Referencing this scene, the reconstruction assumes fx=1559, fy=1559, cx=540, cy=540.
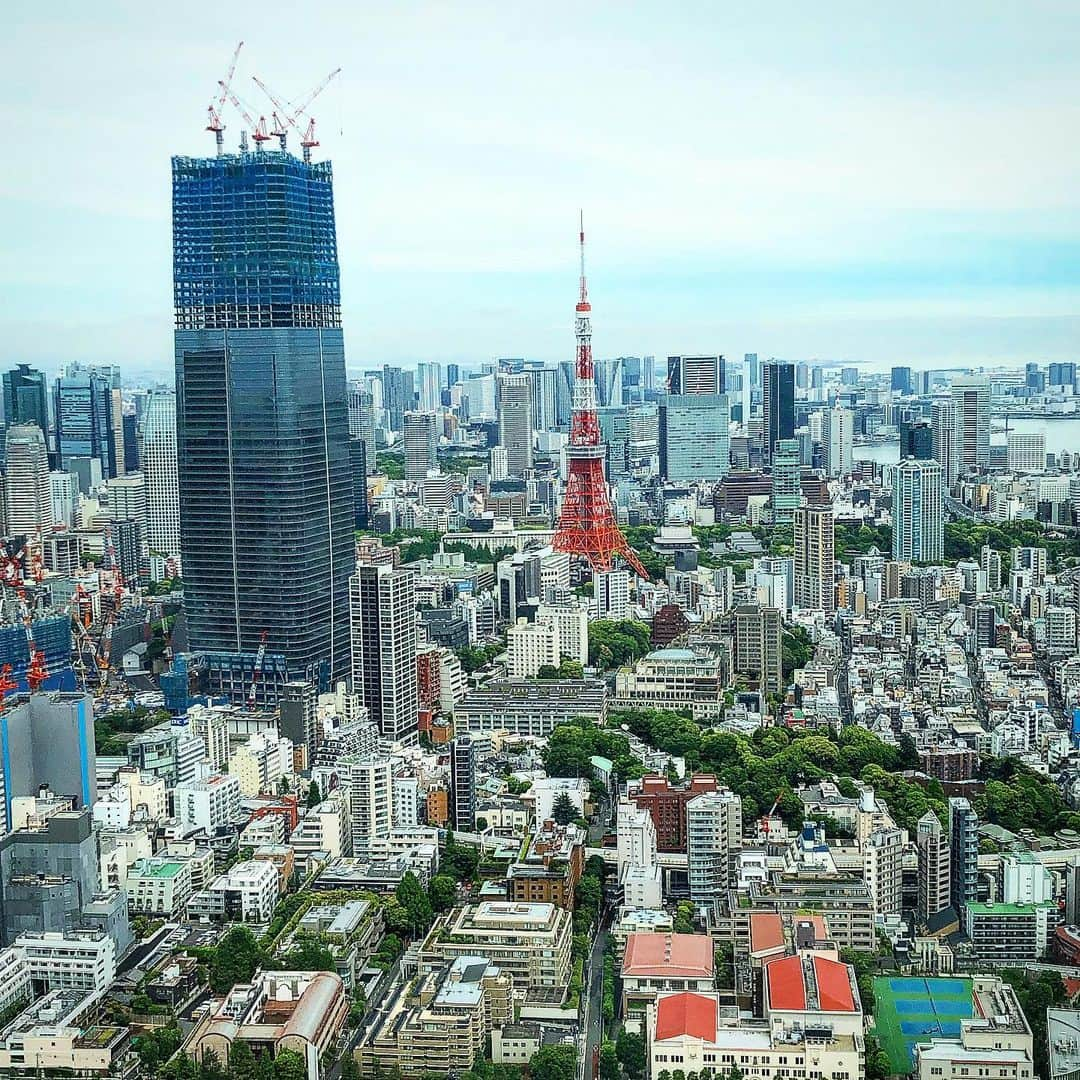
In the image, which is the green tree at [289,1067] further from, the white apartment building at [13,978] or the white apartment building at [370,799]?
the white apartment building at [370,799]

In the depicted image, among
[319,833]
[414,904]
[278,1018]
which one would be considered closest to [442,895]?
[414,904]

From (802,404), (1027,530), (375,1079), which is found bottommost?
(375,1079)

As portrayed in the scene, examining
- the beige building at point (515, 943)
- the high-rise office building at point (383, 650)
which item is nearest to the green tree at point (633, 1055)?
the beige building at point (515, 943)

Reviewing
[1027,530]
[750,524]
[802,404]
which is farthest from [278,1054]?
[802,404]

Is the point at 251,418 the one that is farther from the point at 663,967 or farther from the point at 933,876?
the point at 663,967

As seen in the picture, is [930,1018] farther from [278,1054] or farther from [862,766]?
[862,766]
